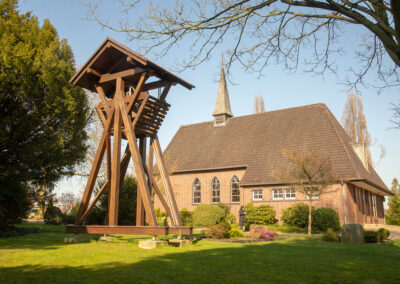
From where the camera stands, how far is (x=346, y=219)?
73.5 ft

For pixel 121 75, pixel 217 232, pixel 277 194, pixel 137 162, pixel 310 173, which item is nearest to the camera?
pixel 137 162

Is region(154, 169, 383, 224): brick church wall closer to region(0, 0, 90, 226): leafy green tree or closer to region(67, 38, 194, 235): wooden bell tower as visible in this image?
region(67, 38, 194, 235): wooden bell tower

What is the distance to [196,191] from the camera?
3053 centimetres

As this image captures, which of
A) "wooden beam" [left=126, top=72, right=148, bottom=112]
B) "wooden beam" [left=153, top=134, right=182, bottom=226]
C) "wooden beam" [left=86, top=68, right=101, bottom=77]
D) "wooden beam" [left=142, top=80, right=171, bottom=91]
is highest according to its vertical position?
"wooden beam" [left=86, top=68, right=101, bottom=77]

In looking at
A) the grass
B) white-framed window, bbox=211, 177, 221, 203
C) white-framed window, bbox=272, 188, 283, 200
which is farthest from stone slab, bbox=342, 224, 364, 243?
white-framed window, bbox=211, 177, 221, 203

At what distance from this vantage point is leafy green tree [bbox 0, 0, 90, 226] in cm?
1252

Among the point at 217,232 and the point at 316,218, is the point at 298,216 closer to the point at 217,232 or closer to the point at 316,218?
the point at 316,218

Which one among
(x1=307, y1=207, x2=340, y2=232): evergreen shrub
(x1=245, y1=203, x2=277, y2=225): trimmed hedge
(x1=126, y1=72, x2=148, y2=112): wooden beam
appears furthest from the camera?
(x1=245, y1=203, x2=277, y2=225): trimmed hedge

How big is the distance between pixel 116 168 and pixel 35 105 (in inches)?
204

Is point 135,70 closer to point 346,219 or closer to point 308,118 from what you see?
point 346,219

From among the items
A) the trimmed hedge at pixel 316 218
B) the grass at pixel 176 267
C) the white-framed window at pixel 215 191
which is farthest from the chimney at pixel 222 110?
the grass at pixel 176 267

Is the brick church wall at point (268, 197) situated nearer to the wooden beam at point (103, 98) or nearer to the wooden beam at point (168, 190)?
the wooden beam at point (168, 190)

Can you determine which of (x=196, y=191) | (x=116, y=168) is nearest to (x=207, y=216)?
(x=196, y=191)

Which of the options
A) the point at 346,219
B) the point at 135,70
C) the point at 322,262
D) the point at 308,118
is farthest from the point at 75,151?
the point at 308,118
